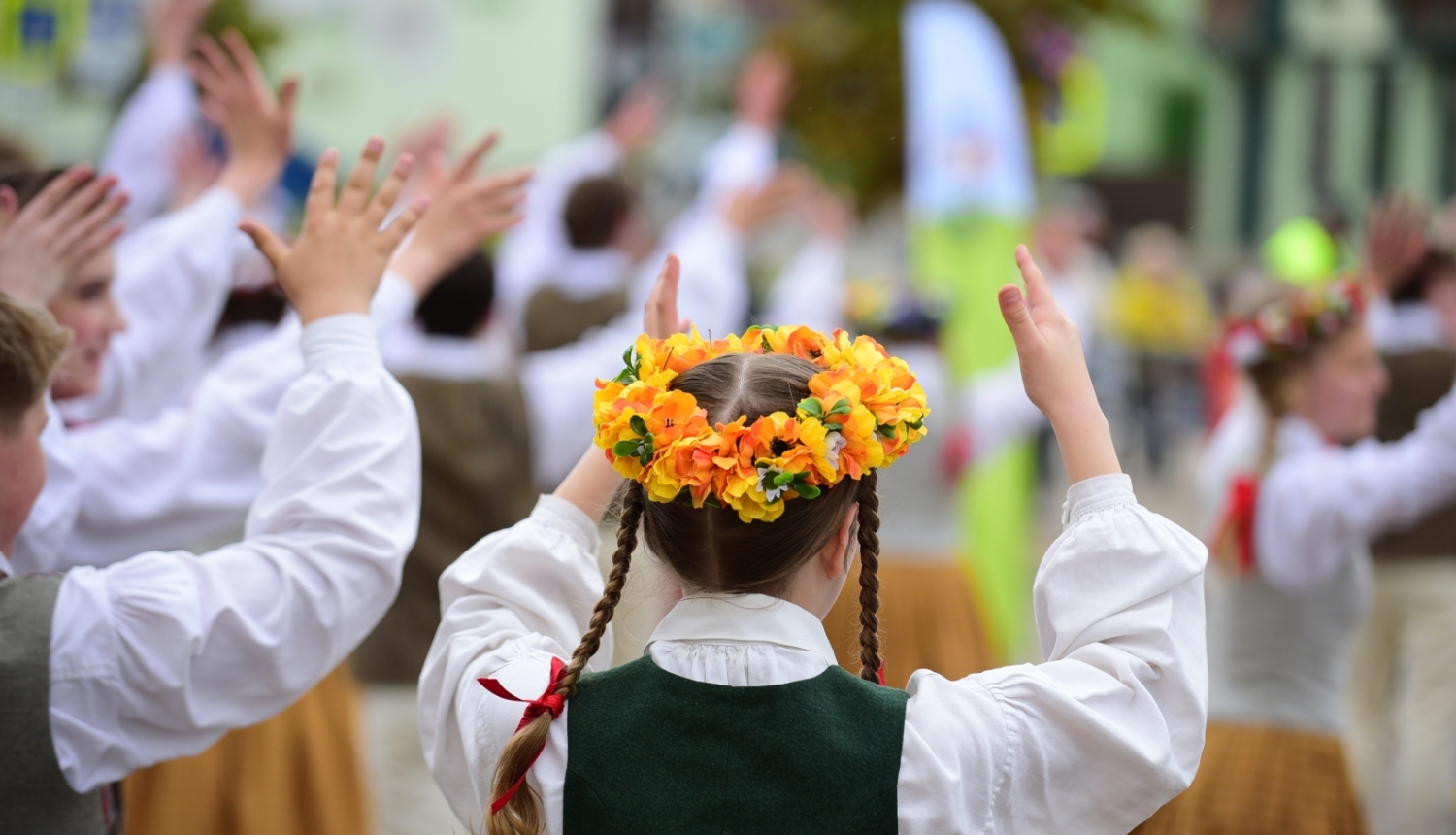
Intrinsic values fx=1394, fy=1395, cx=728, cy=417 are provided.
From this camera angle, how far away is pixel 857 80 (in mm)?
11125

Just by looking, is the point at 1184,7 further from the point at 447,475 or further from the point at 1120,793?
the point at 1120,793

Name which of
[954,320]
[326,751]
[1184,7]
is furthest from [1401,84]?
[326,751]

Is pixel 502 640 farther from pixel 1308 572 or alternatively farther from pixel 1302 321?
pixel 1302 321

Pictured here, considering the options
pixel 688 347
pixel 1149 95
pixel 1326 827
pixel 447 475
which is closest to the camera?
pixel 688 347

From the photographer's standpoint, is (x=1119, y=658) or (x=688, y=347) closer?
(x=1119, y=658)

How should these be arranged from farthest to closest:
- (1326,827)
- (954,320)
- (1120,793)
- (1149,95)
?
(1149,95)
(954,320)
(1326,827)
(1120,793)

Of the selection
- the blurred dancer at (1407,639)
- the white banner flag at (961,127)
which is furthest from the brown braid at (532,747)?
the white banner flag at (961,127)

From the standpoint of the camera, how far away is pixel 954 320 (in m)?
5.50

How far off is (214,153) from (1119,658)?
14.0ft

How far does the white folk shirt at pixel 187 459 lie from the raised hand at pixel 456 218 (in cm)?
6

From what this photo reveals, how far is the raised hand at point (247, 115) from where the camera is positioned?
8.70 ft

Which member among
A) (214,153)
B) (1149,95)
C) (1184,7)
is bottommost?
(1149,95)

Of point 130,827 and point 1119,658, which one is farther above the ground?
point 1119,658

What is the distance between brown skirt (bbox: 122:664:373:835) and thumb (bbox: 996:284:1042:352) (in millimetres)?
2117
